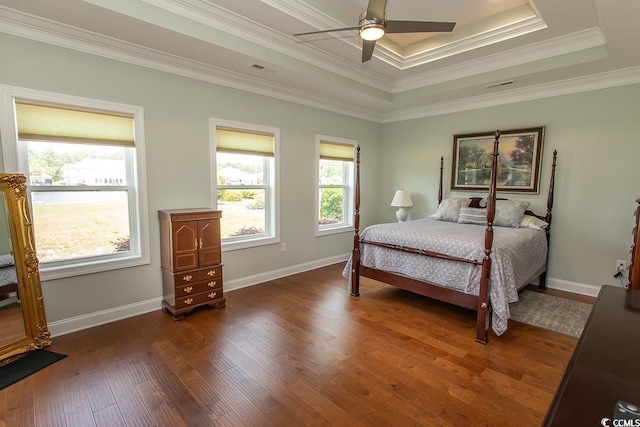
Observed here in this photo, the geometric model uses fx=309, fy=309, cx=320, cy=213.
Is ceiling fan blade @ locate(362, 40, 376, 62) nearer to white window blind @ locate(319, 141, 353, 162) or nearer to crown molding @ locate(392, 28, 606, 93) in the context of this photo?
crown molding @ locate(392, 28, 606, 93)

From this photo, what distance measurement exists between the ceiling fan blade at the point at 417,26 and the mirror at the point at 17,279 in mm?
3023

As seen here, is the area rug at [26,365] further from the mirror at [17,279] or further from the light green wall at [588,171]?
the light green wall at [588,171]

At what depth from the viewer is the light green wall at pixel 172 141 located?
102 inches

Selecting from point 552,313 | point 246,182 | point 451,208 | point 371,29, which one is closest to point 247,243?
point 246,182

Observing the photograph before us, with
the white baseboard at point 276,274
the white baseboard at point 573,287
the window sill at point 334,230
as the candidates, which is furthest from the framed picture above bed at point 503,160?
the white baseboard at point 276,274

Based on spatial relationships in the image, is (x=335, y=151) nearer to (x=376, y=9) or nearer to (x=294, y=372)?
(x=376, y=9)

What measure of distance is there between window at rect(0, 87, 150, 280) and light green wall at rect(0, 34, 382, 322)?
98 millimetres

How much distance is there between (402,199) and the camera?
200 inches

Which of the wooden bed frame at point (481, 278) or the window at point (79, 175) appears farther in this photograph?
the wooden bed frame at point (481, 278)

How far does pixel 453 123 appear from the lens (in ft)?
15.7

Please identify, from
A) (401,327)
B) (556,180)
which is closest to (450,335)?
(401,327)

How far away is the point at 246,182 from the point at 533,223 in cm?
366

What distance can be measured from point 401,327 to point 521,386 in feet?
3.38

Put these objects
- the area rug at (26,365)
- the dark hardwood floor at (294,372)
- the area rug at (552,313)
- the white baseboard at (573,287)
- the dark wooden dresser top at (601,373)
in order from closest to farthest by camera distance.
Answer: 1. the dark wooden dresser top at (601,373)
2. the dark hardwood floor at (294,372)
3. the area rug at (26,365)
4. the area rug at (552,313)
5. the white baseboard at (573,287)
